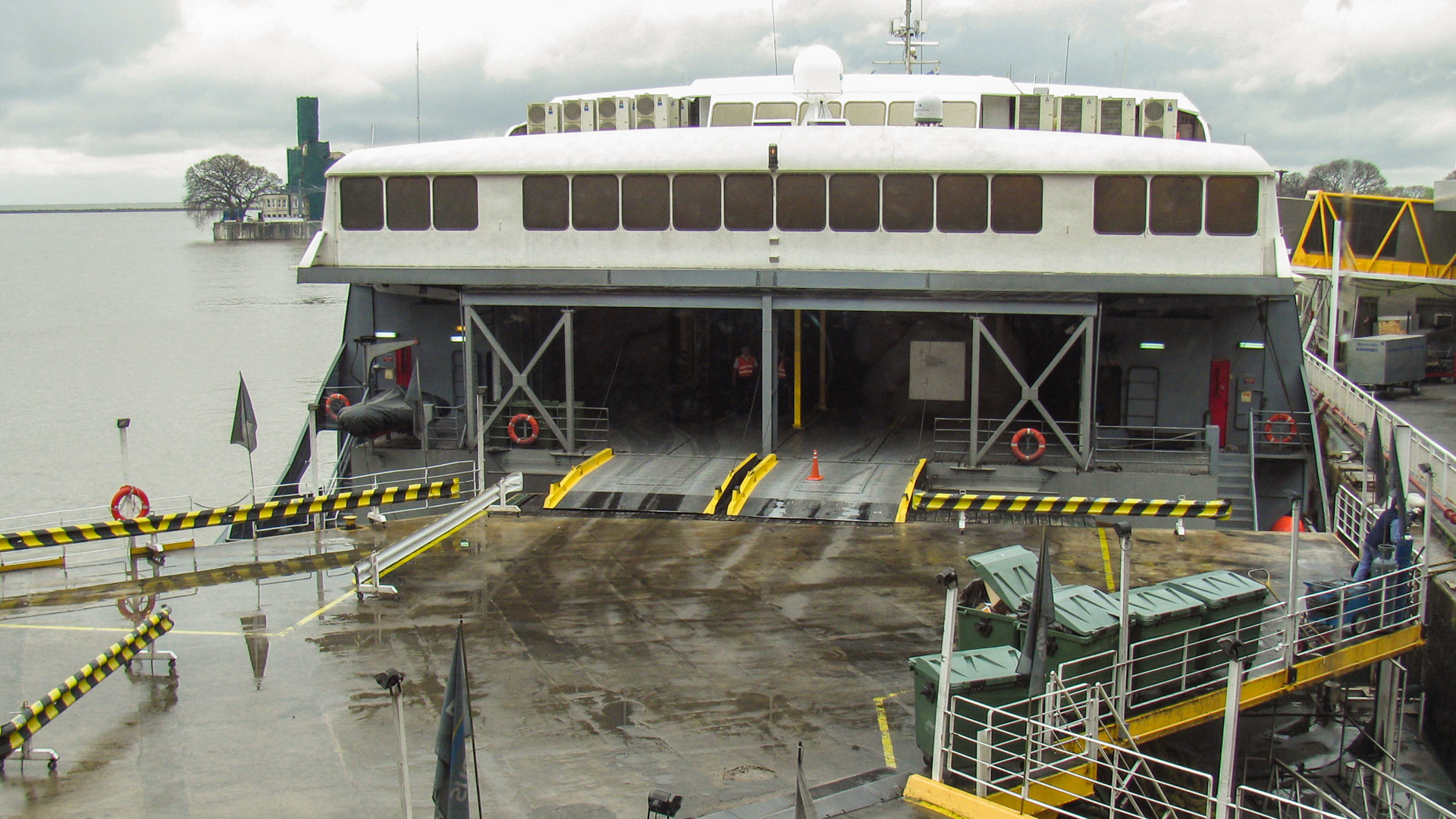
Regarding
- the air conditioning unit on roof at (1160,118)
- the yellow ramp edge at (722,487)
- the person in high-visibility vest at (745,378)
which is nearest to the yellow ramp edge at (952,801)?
the yellow ramp edge at (722,487)

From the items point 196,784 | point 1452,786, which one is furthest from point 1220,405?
point 196,784

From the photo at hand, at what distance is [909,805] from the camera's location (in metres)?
8.70

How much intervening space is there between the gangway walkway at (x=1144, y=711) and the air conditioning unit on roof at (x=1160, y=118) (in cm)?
1362

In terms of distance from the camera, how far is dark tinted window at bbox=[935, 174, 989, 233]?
65.5ft

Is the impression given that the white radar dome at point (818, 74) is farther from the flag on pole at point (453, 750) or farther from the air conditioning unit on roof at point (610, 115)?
the flag on pole at point (453, 750)

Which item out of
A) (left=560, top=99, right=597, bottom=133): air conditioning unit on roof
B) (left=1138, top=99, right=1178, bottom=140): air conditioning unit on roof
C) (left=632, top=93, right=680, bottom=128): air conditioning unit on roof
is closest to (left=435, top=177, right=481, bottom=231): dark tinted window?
(left=560, top=99, right=597, bottom=133): air conditioning unit on roof

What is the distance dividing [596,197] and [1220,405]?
1191 centimetres

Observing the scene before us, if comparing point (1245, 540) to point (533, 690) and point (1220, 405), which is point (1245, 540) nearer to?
point (1220, 405)

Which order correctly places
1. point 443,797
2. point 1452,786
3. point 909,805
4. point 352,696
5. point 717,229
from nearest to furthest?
1. point 443,797
2. point 909,805
3. point 352,696
4. point 1452,786
5. point 717,229

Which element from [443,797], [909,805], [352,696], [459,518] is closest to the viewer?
[443,797]

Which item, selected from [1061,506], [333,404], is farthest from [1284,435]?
[333,404]

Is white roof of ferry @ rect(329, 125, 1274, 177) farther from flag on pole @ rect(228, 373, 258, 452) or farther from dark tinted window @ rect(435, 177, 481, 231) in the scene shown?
flag on pole @ rect(228, 373, 258, 452)

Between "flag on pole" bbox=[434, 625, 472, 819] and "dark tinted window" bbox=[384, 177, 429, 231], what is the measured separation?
16.0 m

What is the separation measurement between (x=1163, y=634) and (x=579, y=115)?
61.0 ft
